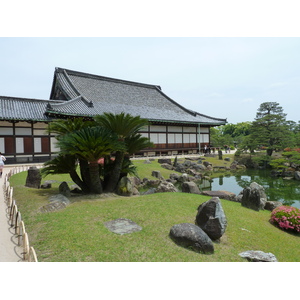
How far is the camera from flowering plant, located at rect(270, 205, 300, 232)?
8.80m

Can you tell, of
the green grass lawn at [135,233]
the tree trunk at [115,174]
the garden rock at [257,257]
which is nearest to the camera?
the green grass lawn at [135,233]

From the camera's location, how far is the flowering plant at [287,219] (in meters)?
8.80

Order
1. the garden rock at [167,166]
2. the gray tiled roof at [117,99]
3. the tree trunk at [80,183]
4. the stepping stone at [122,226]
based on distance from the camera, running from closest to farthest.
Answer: the stepping stone at [122,226] → the tree trunk at [80,183] → the garden rock at [167,166] → the gray tiled roof at [117,99]

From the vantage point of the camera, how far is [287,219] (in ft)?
29.2

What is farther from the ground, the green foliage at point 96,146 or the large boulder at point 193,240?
the green foliage at point 96,146

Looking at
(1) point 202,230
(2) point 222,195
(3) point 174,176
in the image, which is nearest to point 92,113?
(3) point 174,176

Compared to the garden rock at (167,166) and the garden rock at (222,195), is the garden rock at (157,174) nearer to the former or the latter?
the garden rock at (167,166)

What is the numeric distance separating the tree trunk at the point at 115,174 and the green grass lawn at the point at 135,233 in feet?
3.16

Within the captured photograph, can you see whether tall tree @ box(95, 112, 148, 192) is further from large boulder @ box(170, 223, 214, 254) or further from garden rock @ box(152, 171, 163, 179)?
garden rock @ box(152, 171, 163, 179)

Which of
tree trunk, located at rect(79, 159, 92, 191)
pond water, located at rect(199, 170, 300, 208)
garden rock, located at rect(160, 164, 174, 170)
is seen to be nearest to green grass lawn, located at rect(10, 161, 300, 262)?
tree trunk, located at rect(79, 159, 92, 191)

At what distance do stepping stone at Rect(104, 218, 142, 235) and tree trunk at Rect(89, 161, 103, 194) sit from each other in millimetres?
3122

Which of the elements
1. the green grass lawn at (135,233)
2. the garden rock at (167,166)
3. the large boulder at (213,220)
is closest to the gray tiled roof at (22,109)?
the garden rock at (167,166)

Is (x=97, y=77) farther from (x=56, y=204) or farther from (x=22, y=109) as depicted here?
(x=56, y=204)

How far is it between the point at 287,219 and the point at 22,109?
74.8ft
